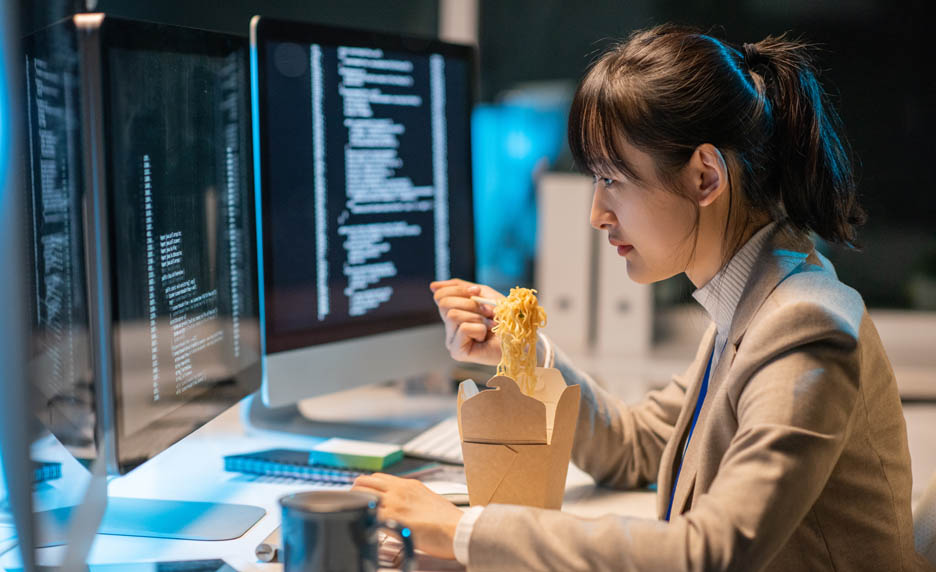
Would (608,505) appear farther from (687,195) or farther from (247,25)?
(247,25)

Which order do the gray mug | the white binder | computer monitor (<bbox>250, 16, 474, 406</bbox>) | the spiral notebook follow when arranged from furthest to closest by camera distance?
the white binder → computer monitor (<bbox>250, 16, 474, 406</bbox>) → the spiral notebook → the gray mug

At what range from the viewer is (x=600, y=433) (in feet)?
3.93

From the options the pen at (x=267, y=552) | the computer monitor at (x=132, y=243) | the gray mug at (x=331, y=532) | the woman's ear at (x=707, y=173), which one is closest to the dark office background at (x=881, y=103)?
the computer monitor at (x=132, y=243)

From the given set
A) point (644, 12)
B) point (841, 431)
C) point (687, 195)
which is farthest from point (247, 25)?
point (644, 12)

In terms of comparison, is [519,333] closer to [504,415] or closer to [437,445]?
[504,415]

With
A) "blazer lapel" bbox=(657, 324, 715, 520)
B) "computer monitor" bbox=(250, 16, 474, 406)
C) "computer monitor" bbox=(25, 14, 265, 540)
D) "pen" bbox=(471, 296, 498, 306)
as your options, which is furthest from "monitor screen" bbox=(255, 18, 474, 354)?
"blazer lapel" bbox=(657, 324, 715, 520)

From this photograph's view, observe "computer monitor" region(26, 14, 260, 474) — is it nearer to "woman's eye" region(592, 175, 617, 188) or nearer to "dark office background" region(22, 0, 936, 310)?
"woman's eye" region(592, 175, 617, 188)

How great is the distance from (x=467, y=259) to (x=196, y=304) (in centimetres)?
65

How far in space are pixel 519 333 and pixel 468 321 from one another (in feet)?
0.69

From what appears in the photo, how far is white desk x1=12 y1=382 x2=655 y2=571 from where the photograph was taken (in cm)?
89

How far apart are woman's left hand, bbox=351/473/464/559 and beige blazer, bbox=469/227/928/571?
0.13 feet

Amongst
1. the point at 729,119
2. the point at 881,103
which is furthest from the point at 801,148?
the point at 881,103

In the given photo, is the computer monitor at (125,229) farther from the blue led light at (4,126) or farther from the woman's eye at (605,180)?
the woman's eye at (605,180)

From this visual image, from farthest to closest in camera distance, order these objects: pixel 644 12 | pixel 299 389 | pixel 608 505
A: pixel 644 12 < pixel 299 389 < pixel 608 505
